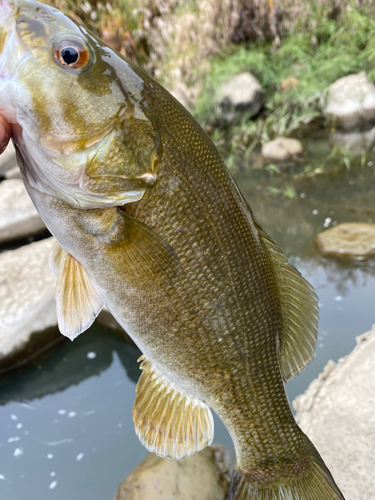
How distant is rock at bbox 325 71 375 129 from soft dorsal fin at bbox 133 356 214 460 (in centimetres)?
629

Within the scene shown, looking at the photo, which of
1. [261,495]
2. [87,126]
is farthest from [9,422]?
[87,126]

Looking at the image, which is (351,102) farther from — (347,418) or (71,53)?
(71,53)

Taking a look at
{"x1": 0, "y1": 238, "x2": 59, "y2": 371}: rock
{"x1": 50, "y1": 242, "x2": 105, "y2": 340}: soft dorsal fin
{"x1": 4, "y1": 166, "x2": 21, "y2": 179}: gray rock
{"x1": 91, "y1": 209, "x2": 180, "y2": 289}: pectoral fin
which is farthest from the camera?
{"x1": 4, "y1": 166, "x2": 21, "y2": 179}: gray rock

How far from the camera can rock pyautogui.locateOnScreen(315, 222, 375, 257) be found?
4047mm

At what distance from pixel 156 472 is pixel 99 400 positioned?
1068mm

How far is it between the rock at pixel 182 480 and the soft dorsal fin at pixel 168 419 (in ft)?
3.19

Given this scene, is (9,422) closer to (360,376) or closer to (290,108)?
(360,376)

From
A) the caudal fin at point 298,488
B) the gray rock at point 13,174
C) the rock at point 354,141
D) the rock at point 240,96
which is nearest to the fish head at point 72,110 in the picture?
the caudal fin at point 298,488

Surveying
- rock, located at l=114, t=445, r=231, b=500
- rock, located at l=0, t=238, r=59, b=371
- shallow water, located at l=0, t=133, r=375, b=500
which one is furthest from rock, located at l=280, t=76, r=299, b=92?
rock, located at l=114, t=445, r=231, b=500

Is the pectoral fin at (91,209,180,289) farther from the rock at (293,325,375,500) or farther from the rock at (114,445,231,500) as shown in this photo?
the rock at (293,325,375,500)

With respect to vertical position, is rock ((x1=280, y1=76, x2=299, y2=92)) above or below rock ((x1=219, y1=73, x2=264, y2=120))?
above

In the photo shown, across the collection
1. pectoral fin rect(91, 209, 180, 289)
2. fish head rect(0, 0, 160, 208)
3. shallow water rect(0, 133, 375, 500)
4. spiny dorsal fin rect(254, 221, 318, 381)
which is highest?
fish head rect(0, 0, 160, 208)

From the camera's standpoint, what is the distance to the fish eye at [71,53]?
1110 millimetres

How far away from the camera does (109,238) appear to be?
122cm
